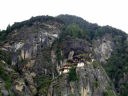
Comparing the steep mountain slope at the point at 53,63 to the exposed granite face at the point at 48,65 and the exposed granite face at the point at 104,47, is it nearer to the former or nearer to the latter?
the exposed granite face at the point at 48,65

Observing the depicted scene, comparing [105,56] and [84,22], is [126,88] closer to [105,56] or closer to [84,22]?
[105,56]

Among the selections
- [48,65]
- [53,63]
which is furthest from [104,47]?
[48,65]

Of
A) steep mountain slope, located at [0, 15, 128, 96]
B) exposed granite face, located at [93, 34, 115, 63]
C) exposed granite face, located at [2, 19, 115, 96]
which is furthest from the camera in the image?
exposed granite face, located at [93, 34, 115, 63]

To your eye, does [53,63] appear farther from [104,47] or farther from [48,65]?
[104,47]

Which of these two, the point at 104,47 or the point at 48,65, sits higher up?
the point at 104,47

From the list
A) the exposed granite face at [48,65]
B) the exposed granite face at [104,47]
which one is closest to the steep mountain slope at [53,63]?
the exposed granite face at [48,65]

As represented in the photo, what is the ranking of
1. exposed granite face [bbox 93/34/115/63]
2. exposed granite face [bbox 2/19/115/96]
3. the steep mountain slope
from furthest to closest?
1. exposed granite face [bbox 93/34/115/63]
2. exposed granite face [bbox 2/19/115/96]
3. the steep mountain slope

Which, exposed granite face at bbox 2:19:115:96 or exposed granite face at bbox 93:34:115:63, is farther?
exposed granite face at bbox 93:34:115:63

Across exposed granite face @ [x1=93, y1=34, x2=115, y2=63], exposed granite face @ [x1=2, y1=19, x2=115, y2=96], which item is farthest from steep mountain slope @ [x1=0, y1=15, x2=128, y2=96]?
exposed granite face @ [x1=93, y1=34, x2=115, y2=63]

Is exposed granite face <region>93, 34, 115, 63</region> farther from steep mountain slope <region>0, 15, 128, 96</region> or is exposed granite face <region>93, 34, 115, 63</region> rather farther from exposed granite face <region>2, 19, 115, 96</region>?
exposed granite face <region>2, 19, 115, 96</region>
